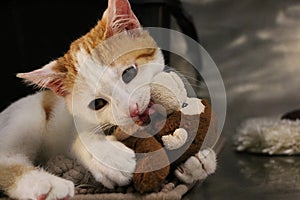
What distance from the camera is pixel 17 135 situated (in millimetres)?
687

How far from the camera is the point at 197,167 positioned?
0.68m

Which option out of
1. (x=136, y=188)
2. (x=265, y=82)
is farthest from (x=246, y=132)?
(x=136, y=188)

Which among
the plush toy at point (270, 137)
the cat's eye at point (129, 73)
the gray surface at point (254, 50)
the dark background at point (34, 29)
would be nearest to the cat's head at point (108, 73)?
the cat's eye at point (129, 73)

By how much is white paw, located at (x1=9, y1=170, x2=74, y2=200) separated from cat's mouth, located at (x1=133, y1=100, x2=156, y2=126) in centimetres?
10

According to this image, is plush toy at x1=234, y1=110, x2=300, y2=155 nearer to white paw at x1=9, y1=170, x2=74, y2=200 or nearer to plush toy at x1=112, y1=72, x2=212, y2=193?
plush toy at x1=112, y1=72, x2=212, y2=193

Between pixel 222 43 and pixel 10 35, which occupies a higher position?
pixel 10 35

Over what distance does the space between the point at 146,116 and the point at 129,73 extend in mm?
51

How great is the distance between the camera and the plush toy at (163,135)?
63 centimetres

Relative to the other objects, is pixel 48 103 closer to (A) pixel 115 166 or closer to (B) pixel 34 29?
(A) pixel 115 166

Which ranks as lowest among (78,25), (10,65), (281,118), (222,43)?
(281,118)

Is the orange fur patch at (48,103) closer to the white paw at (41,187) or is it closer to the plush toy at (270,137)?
the white paw at (41,187)

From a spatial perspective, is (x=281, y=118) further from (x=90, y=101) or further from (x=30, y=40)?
(x=90, y=101)

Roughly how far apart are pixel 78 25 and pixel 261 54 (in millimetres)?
→ 661

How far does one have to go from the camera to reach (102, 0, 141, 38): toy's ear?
2.06ft
